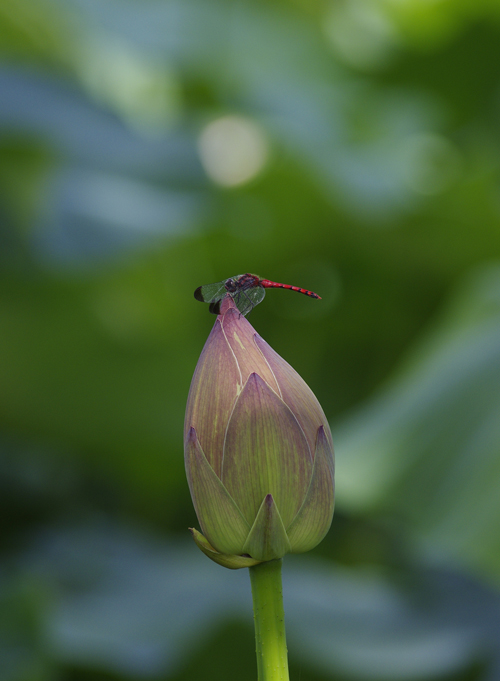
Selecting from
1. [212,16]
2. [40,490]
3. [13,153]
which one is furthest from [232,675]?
[212,16]

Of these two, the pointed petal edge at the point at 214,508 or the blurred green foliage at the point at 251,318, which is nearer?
the pointed petal edge at the point at 214,508

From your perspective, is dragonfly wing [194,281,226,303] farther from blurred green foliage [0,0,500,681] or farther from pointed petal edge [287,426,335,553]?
blurred green foliage [0,0,500,681]

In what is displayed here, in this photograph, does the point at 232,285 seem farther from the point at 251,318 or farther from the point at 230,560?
the point at 251,318

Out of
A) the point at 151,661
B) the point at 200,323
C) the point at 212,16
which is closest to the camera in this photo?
the point at 151,661

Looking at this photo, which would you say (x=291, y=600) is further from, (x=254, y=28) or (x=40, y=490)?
(x=254, y=28)

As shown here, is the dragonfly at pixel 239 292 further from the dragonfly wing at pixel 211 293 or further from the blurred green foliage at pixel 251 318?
the blurred green foliage at pixel 251 318

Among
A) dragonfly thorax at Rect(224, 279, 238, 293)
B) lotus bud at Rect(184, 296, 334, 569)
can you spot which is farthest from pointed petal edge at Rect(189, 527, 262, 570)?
dragonfly thorax at Rect(224, 279, 238, 293)

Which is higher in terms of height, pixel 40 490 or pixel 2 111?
pixel 2 111

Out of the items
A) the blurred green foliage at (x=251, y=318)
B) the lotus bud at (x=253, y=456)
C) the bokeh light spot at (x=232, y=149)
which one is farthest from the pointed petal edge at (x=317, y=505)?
the bokeh light spot at (x=232, y=149)
